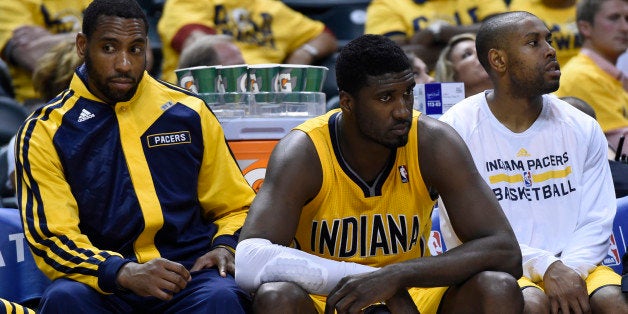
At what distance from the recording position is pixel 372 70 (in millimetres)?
3814

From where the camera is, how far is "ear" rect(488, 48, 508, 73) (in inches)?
183

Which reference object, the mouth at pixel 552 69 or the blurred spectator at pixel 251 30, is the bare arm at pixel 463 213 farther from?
the blurred spectator at pixel 251 30

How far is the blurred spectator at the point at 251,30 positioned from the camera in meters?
6.81

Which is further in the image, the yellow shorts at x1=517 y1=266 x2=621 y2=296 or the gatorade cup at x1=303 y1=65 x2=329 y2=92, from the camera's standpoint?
the gatorade cup at x1=303 y1=65 x2=329 y2=92

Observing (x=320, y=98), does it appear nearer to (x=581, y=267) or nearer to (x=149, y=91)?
(x=149, y=91)

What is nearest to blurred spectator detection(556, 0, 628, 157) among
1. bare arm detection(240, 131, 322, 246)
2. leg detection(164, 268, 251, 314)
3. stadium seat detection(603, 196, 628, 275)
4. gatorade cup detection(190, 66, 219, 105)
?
stadium seat detection(603, 196, 628, 275)

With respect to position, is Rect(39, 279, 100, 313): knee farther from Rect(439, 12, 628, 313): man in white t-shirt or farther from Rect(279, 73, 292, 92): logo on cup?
Rect(279, 73, 292, 92): logo on cup

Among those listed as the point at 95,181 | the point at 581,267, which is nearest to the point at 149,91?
the point at 95,181

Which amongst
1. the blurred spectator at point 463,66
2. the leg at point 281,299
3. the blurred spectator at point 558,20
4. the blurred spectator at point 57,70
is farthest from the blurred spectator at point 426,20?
the leg at point 281,299

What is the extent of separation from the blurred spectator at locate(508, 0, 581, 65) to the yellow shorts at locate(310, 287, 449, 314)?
12.1 ft

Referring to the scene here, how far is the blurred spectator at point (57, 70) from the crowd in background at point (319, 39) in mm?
112

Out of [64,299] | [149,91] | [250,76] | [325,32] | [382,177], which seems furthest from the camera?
[325,32]

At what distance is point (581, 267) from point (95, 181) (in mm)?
1873

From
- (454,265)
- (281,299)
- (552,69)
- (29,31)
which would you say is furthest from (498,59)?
(29,31)
